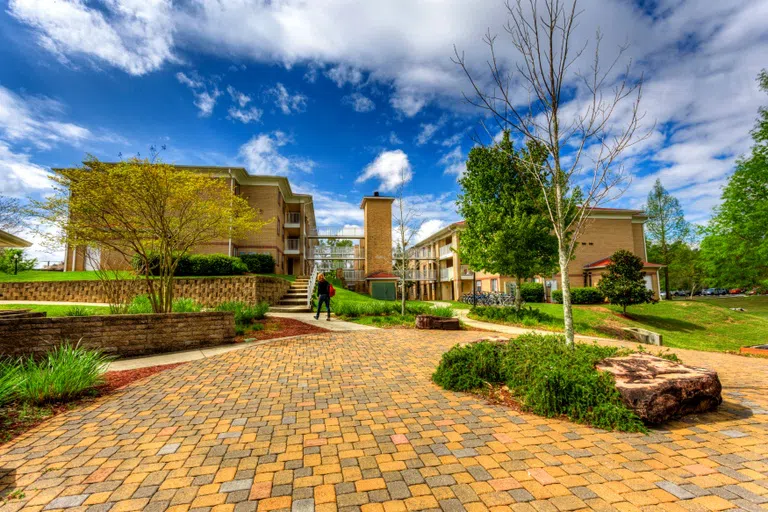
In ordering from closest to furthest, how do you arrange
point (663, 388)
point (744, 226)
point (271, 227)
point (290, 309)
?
point (663, 388) → point (290, 309) → point (744, 226) → point (271, 227)

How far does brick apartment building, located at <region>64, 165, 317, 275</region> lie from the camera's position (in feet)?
76.1

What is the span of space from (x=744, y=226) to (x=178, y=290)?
33555 millimetres

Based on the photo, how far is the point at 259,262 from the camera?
23219 mm

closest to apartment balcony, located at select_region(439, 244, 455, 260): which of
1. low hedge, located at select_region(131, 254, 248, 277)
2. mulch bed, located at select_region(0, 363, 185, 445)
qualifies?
low hedge, located at select_region(131, 254, 248, 277)

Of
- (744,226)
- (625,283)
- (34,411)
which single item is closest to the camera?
(34,411)

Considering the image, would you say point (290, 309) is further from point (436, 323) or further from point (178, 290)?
point (436, 323)

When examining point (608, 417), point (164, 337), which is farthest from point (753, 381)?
point (164, 337)

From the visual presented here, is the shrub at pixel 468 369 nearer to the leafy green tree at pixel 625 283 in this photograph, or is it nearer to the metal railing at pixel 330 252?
the leafy green tree at pixel 625 283

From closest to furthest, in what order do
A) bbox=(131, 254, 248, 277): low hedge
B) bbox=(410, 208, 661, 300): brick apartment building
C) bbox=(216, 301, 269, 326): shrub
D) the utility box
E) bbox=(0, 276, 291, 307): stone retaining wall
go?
1. bbox=(216, 301, 269, 326): shrub
2. bbox=(0, 276, 291, 307): stone retaining wall
3. bbox=(131, 254, 248, 277): low hedge
4. bbox=(410, 208, 661, 300): brick apartment building
5. the utility box

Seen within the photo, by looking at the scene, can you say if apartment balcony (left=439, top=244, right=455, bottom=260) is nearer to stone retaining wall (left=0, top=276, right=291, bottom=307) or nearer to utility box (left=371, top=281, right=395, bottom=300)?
utility box (left=371, top=281, right=395, bottom=300)

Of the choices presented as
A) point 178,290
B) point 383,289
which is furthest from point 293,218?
point 178,290

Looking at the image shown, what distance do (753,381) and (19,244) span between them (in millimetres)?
17348

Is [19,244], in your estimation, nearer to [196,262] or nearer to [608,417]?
[196,262]

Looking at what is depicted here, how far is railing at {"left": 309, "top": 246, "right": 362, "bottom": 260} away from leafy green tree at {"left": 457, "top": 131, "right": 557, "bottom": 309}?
16.2 meters
